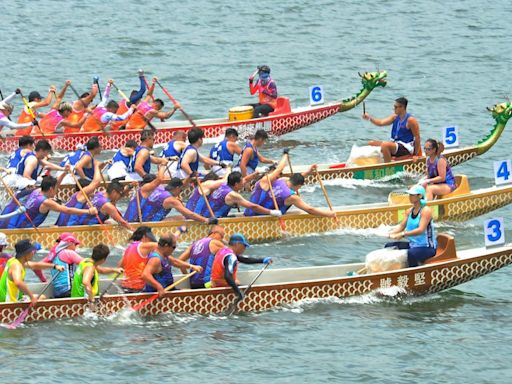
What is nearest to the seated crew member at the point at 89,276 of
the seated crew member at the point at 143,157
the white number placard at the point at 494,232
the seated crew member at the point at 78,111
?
the white number placard at the point at 494,232

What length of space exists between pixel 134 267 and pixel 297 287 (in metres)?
2.42

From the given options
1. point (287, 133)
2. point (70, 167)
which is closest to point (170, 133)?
point (287, 133)

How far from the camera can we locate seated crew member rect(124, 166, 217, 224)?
24891 mm

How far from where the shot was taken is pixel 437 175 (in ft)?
86.9

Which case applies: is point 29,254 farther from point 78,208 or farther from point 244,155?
point 244,155

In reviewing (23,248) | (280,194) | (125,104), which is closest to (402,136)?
(280,194)

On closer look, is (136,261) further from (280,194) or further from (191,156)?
(191,156)

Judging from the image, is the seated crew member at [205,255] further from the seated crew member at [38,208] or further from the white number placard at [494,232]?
the white number placard at [494,232]

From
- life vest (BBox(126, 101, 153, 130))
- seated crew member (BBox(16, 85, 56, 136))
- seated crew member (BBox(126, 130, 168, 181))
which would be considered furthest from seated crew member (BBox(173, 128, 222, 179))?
life vest (BBox(126, 101, 153, 130))

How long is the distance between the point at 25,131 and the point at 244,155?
637 cm

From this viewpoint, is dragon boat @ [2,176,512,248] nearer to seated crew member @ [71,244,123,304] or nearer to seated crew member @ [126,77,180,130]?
seated crew member @ [71,244,123,304]

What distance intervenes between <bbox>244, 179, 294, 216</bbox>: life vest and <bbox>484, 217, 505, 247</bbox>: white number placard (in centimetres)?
447

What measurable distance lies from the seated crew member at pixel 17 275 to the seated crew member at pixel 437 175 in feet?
27.0

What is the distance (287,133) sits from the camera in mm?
34562
